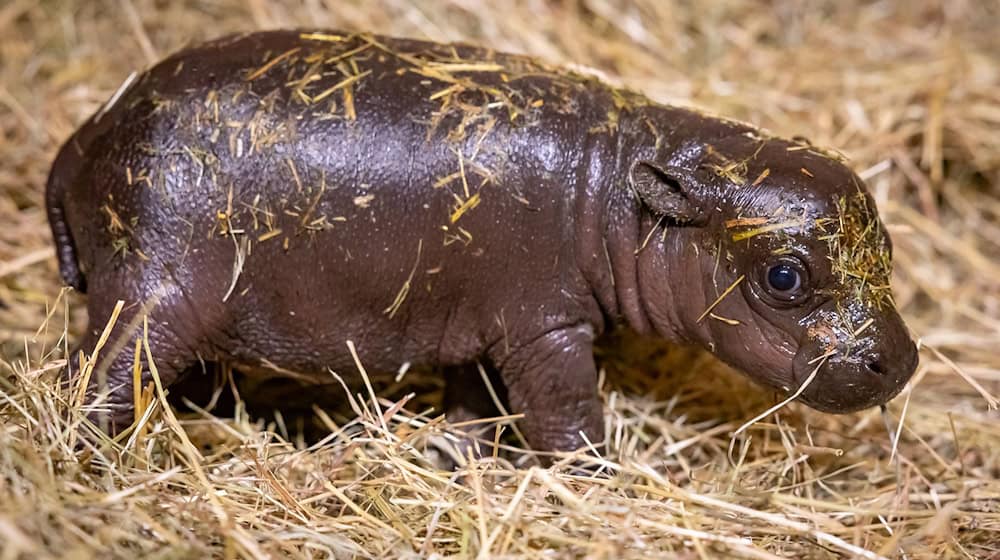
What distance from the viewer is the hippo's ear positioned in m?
3.19

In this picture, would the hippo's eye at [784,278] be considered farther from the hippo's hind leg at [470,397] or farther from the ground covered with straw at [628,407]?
the hippo's hind leg at [470,397]

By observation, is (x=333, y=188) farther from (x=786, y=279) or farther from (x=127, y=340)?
(x=786, y=279)

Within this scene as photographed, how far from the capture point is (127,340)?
3191 millimetres

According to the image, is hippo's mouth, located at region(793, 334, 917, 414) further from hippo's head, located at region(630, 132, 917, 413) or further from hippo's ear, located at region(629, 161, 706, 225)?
hippo's ear, located at region(629, 161, 706, 225)

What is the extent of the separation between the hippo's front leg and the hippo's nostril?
953mm

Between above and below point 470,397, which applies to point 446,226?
above

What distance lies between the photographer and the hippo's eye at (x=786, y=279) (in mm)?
3072

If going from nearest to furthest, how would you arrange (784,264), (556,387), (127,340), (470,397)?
(784,264) → (127,340) → (556,387) → (470,397)

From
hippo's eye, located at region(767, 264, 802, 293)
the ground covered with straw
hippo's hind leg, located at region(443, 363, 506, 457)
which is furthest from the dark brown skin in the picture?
hippo's hind leg, located at region(443, 363, 506, 457)

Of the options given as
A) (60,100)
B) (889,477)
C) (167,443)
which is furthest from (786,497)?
(60,100)

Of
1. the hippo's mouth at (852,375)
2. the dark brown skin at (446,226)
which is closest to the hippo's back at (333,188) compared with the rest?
the dark brown skin at (446,226)

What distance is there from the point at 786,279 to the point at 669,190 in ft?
1.58

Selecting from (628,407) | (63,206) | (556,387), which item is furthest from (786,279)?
(63,206)

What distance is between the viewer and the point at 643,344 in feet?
14.2
